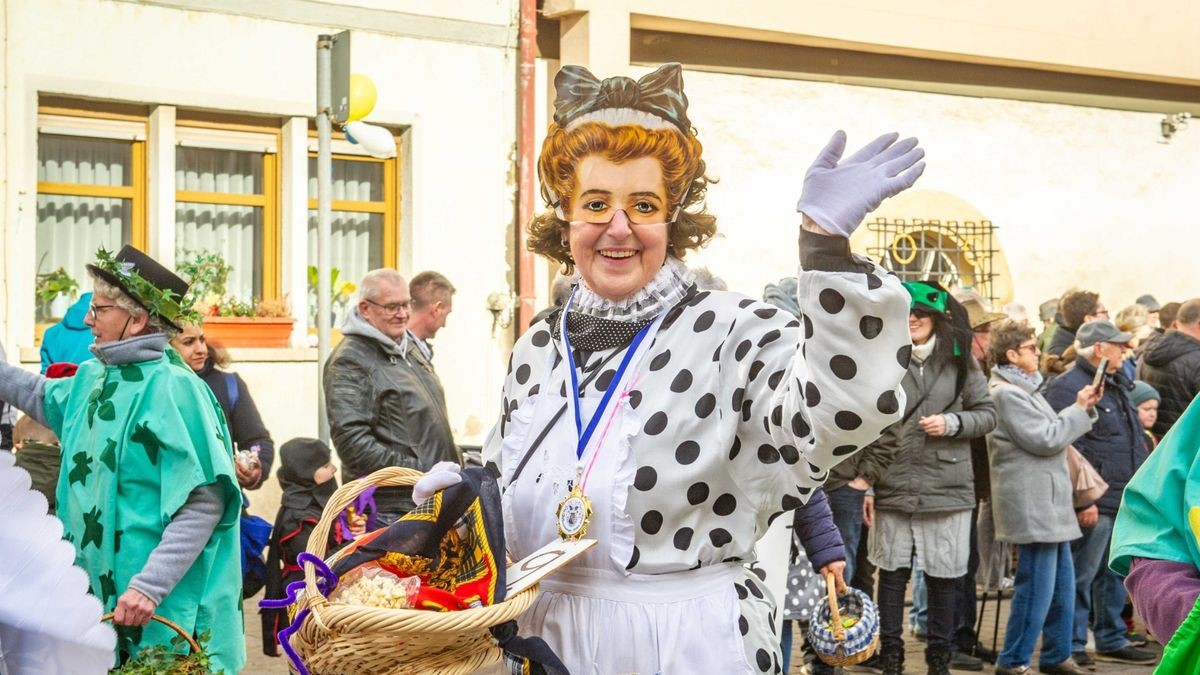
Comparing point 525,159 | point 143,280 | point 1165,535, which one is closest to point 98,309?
point 143,280

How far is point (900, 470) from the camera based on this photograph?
7.63 meters

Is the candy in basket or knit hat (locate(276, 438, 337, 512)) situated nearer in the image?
the candy in basket

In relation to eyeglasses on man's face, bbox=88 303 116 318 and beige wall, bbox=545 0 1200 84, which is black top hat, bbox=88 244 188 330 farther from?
beige wall, bbox=545 0 1200 84

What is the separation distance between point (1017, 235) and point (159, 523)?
11691 millimetres

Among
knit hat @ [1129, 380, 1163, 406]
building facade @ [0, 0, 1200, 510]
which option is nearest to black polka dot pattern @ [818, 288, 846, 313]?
knit hat @ [1129, 380, 1163, 406]

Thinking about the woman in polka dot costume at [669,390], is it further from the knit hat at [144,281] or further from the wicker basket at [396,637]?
the knit hat at [144,281]

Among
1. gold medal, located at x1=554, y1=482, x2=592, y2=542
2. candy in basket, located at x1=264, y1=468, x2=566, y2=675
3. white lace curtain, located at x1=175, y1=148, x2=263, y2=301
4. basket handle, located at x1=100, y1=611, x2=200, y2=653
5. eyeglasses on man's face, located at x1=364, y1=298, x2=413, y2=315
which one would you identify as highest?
white lace curtain, located at x1=175, y1=148, x2=263, y2=301

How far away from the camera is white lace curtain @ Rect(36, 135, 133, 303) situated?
10992 mm

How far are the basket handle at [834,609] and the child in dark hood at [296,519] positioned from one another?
189 cm

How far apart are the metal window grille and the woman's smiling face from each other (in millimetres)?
11060

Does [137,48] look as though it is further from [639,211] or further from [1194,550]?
[1194,550]

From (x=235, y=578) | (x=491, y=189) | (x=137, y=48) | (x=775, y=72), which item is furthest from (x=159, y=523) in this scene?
(x=775, y=72)

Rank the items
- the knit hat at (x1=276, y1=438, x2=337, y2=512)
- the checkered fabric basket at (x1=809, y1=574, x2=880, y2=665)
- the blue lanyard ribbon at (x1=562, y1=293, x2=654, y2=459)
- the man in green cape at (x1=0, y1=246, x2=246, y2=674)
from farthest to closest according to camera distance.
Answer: the knit hat at (x1=276, y1=438, x2=337, y2=512)
the checkered fabric basket at (x1=809, y1=574, x2=880, y2=665)
the man in green cape at (x1=0, y1=246, x2=246, y2=674)
the blue lanyard ribbon at (x1=562, y1=293, x2=654, y2=459)

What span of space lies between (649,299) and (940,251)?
11.8 meters
